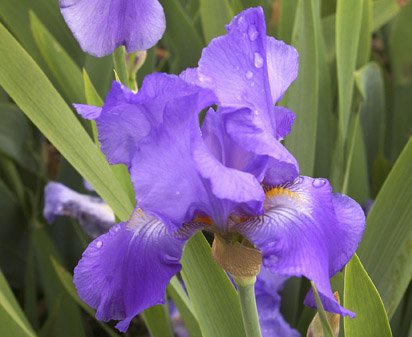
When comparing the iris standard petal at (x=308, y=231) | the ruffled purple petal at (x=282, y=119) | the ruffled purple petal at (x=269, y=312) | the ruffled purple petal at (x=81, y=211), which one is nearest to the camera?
the iris standard petal at (x=308, y=231)

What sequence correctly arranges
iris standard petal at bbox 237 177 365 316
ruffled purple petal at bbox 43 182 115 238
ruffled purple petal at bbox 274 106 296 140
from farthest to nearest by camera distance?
ruffled purple petal at bbox 43 182 115 238 → ruffled purple petal at bbox 274 106 296 140 → iris standard petal at bbox 237 177 365 316

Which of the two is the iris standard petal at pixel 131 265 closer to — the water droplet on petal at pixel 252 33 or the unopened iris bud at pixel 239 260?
the unopened iris bud at pixel 239 260

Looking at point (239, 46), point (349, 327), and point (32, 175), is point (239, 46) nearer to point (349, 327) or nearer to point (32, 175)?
point (349, 327)

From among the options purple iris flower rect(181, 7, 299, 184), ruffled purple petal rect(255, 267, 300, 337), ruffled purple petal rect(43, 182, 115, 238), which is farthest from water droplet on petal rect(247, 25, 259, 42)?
ruffled purple petal rect(43, 182, 115, 238)

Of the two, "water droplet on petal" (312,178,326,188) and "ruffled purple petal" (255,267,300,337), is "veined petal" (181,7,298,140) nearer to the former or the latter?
"water droplet on petal" (312,178,326,188)

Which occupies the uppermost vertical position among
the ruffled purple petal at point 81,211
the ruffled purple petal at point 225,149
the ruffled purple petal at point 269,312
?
the ruffled purple petal at point 225,149

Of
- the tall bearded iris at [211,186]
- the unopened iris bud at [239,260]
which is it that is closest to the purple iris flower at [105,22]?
the tall bearded iris at [211,186]

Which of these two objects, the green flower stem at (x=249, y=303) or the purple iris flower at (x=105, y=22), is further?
the purple iris flower at (x=105, y=22)
